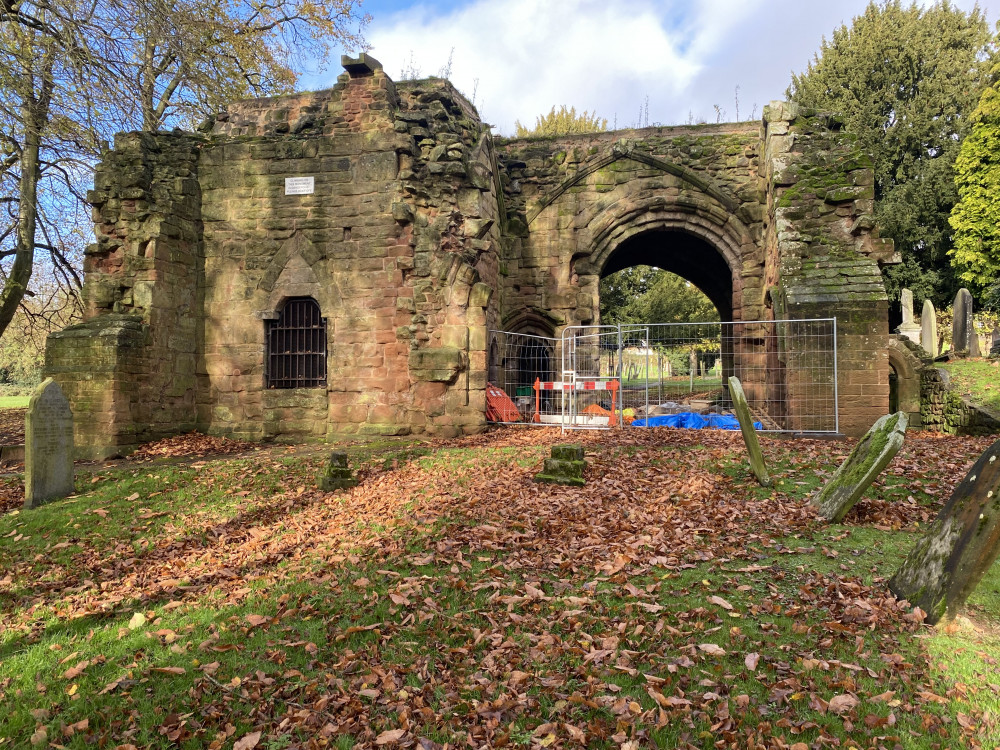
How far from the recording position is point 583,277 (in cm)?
1509

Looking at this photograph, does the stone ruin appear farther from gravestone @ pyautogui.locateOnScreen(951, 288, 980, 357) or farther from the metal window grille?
gravestone @ pyautogui.locateOnScreen(951, 288, 980, 357)

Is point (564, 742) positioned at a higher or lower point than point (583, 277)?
lower

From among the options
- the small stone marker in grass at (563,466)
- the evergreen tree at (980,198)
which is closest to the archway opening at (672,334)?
the small stone marker in grass at (563,466)

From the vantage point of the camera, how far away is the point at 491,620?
4.21 m

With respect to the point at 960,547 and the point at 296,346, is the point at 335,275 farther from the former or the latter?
the point at 960,547

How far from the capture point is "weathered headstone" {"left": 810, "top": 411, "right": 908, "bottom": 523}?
17.9ft

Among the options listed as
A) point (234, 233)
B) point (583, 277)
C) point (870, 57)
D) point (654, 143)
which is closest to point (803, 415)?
point (583, 277)

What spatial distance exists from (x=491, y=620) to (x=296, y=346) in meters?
8.39

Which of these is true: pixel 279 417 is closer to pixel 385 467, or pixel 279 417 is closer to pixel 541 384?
pixel 385 467

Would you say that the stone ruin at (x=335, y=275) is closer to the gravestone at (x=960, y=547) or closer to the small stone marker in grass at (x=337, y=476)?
the small stone marker in grass at (x=337, y=476)

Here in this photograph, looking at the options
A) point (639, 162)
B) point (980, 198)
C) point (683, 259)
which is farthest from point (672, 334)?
point (980, 198)

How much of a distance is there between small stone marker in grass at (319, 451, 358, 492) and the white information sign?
5655 mm

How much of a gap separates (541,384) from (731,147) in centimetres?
724

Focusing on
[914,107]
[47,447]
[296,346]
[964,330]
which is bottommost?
Result: [47,447]
